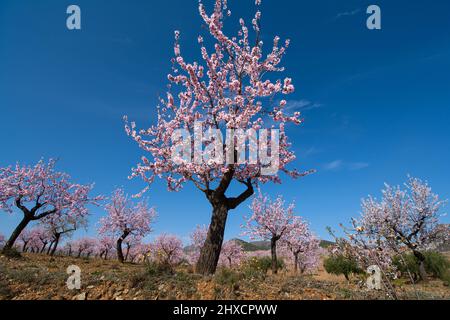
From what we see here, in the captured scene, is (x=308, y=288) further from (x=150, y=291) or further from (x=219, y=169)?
(x=219, y=169)

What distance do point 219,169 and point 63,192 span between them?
67.1ft

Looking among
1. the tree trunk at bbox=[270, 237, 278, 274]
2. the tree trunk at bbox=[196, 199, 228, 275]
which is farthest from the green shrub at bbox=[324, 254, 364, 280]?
the tree trunk at bbox=[196, 199, 228, 275]

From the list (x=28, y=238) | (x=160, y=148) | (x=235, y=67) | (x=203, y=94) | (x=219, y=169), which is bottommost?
(x=28, y=238)

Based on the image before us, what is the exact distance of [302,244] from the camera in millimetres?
35500

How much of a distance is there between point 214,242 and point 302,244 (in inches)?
1144

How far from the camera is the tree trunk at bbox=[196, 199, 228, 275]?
9.49m

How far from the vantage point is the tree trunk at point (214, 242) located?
9.49 m

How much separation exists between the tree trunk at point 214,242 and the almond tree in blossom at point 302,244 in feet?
61.6

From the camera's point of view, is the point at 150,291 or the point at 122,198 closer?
the point at 150,291

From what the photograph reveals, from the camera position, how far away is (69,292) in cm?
749

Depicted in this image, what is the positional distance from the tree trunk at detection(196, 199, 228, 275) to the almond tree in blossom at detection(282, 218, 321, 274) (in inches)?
739

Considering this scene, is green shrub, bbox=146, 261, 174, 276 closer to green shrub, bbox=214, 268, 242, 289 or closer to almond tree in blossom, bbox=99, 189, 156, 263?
green shrub, bbox=214, 268, 242, 289

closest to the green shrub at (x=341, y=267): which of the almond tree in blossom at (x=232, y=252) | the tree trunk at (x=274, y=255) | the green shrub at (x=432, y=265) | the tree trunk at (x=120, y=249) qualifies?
the green shrub at (x=432, y=265)
